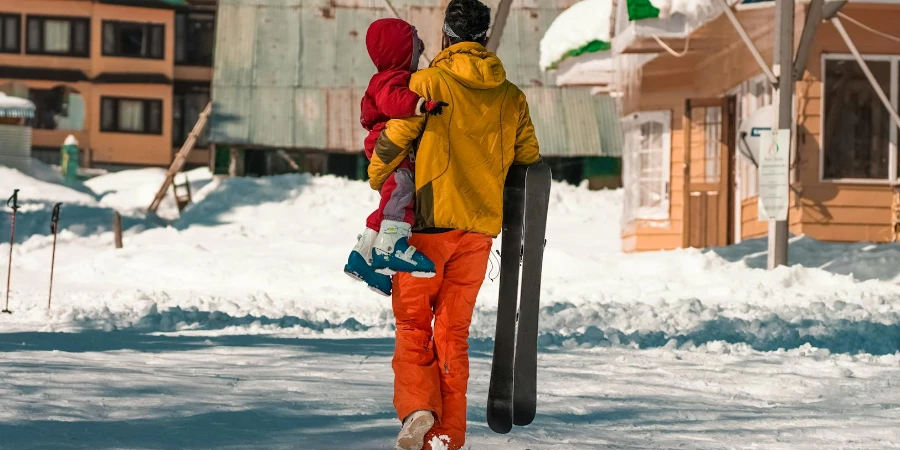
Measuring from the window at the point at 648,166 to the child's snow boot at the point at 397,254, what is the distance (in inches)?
781

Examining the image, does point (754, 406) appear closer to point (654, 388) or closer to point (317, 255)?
point (654, 388)

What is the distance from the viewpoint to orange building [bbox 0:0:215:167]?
48688mm

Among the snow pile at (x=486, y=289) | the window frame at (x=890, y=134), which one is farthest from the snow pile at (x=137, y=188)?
the window frame at (x=890, y=134)

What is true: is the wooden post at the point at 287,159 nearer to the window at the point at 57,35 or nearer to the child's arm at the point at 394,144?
the window at the point at 57,35

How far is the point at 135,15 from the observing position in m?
48.8

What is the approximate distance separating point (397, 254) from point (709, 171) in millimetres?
18967

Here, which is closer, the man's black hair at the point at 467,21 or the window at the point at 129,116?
the man's black hair at the point at 467,21

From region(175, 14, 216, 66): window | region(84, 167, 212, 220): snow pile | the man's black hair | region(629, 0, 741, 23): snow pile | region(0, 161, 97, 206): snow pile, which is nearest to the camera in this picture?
the man's black hair

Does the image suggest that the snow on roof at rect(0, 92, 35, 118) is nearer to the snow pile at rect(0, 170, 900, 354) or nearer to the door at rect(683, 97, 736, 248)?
the snow pile at rect(0, 170, 900, 354)

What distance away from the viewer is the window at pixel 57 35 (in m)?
48.7

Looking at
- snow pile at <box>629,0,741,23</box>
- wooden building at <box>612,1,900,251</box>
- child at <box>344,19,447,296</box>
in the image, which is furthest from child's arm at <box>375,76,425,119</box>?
snow pile at <box>629,0,741,23</box>

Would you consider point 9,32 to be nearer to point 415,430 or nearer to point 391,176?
point 391,176

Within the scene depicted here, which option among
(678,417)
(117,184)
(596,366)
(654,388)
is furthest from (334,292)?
(117,184)

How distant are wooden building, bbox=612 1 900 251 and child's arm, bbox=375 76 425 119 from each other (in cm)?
1443
